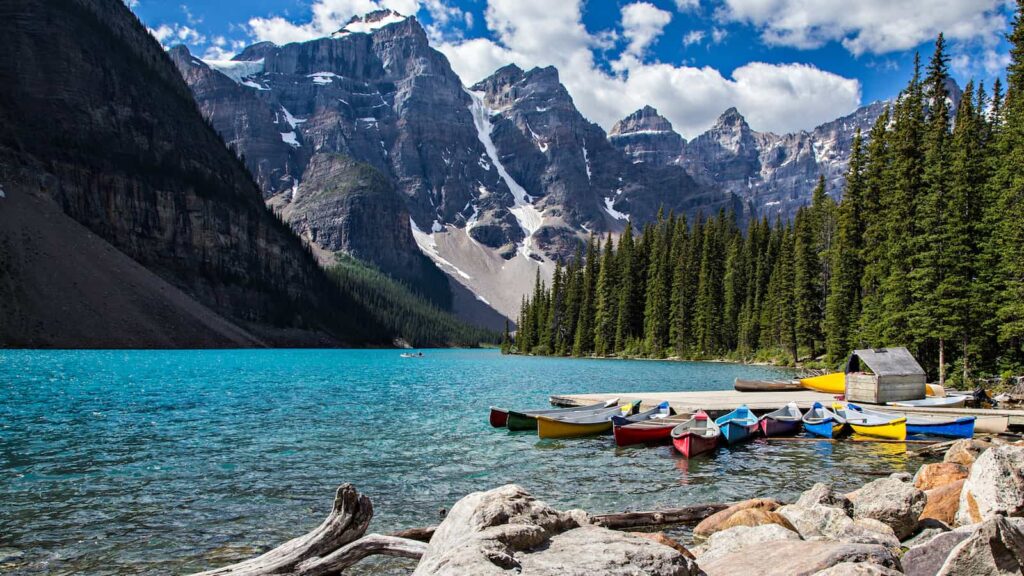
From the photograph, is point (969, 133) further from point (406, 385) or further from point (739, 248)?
point (739, 248)

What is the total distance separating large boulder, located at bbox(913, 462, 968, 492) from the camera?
1363 cm

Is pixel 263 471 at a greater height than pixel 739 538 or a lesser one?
lesser

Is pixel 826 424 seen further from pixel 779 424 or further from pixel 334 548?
pixel 334 548

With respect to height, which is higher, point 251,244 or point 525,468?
point 251,244

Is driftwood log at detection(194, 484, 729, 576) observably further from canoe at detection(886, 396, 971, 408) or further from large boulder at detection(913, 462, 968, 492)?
canoe at detection(886, 396, 971, 408)

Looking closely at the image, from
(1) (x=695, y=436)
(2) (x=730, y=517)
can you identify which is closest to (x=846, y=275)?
(1) (x=695, y=436)

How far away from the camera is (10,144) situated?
121m

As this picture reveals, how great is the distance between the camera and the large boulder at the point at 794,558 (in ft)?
20.0

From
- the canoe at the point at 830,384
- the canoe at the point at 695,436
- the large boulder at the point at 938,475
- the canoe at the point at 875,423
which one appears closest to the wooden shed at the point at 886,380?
the canoe at the point at 875,423

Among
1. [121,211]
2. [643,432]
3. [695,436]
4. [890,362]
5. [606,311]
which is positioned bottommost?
[643,432]

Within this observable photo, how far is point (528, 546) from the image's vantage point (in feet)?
17.1

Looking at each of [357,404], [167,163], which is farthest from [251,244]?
[357,404]

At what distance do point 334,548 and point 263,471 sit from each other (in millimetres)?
10846

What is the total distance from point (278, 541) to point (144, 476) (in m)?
7.12
